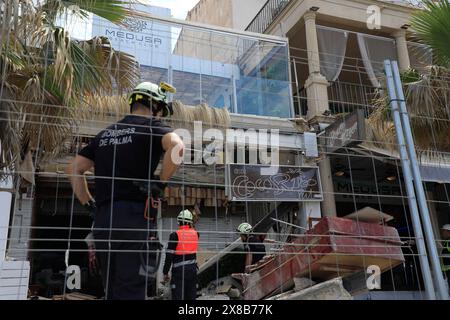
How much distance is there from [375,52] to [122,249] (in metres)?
10.6

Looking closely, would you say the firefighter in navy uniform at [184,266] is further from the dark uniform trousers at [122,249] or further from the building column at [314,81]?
the building column at [314,81]

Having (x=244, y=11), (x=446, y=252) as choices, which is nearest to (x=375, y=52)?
(x=244, y=11)

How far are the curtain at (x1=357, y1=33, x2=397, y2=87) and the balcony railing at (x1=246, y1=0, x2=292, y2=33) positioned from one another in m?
2.22

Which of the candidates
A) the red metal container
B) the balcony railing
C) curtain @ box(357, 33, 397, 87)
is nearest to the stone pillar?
curtain @ box(357, 33, 397, 87)

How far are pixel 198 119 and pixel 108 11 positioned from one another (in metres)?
4.51

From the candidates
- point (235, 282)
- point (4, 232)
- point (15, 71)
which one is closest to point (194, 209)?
point (235, 282)

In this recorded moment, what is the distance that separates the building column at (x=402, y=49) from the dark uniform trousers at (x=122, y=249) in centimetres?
1034

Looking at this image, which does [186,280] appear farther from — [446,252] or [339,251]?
[446,252]

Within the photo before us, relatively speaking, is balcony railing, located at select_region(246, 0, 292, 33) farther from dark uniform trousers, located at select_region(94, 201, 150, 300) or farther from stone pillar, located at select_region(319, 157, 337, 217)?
dark uniform trousers, located at select_region(94, 201, 150, 300)

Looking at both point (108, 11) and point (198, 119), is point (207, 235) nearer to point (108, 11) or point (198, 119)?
point (198, 119)

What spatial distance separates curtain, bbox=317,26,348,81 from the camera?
11.1 meters

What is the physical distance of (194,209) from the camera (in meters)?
10.0

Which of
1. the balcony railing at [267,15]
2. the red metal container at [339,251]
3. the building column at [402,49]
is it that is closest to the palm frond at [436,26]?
the red metal container at [339,251]

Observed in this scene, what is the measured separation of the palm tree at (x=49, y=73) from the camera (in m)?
4.13
